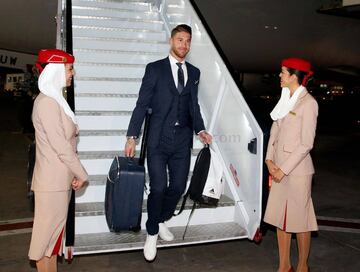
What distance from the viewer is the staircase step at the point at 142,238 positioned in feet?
11.2

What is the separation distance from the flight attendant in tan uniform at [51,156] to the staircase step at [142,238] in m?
0.64

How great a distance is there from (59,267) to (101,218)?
1.65 ft

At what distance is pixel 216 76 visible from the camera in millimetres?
4723

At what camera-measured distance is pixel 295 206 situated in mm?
3178

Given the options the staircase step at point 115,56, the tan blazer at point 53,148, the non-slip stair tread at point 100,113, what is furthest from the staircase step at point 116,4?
the tan blazer at point 53,148

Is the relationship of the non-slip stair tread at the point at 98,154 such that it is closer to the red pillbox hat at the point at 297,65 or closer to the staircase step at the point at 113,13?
the red pillbox hat at the point at 297,65

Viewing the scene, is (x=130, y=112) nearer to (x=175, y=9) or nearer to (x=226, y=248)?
(x=226, y=248)

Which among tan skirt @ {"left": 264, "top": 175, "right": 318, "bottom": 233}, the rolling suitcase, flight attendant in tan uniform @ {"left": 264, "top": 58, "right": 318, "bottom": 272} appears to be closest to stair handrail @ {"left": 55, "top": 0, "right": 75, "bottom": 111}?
the rolling suitcase

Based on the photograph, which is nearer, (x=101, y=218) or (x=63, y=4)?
(x=101, y=218)

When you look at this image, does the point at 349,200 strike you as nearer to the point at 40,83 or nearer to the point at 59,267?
the point at 59,267

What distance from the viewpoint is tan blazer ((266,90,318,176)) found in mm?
3064

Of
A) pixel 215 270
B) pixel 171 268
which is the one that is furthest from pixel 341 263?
pixel 171 268

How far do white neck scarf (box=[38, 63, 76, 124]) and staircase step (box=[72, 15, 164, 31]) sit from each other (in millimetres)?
4151

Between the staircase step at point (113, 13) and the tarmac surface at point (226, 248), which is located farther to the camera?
the staircase step at point (113, 13)
